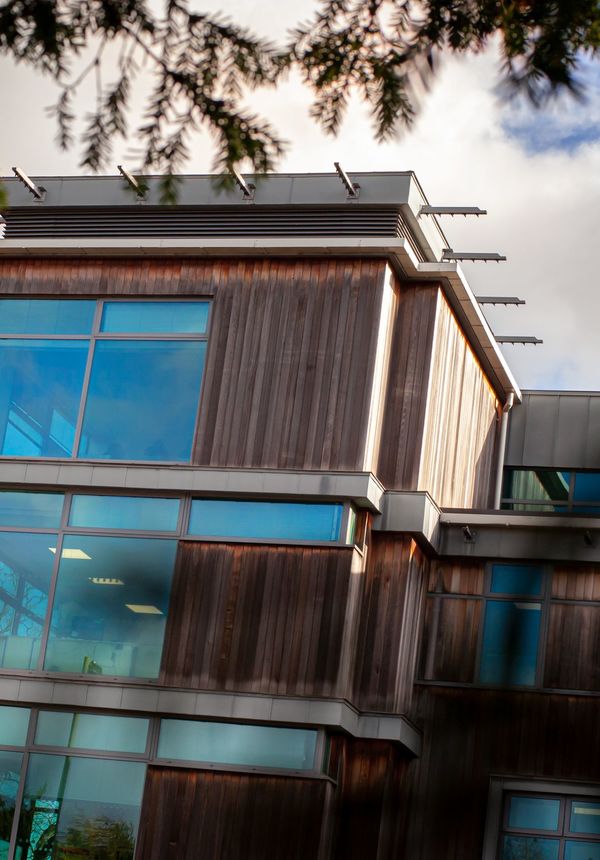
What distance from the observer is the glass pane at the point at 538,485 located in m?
24.2

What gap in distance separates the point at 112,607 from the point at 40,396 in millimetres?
3188

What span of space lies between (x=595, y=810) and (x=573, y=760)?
0.68 m

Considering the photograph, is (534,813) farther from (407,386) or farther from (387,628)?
(407,386)

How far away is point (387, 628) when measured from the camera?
1781 centimetres

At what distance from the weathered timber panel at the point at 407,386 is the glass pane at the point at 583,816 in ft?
14.8

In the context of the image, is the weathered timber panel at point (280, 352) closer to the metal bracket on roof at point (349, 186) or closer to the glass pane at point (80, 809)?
the metal bracket on roof at point (349, 186)

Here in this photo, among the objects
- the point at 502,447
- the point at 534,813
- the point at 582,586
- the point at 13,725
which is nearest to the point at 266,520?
the point at 13,725

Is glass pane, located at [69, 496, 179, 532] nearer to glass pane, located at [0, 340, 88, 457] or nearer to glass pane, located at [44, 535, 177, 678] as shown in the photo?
glass pane, located at [44, 535, 177, 678]

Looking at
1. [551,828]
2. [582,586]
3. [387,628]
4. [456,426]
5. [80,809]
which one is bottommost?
[80,809]

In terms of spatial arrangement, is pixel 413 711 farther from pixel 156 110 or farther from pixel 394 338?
pixel 156 110

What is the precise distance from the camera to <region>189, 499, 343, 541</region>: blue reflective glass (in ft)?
57.0

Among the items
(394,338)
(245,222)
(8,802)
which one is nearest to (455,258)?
(394,338)

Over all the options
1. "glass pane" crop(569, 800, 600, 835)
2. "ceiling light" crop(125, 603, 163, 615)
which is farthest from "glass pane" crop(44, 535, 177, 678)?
"glass pane" crop(569, 800, 600, 835)

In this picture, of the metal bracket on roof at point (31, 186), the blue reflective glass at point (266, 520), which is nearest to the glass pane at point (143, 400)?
the blue reflective glass at point (266, 520)
